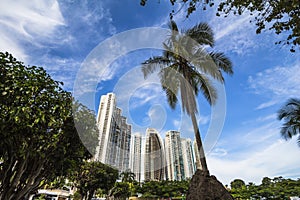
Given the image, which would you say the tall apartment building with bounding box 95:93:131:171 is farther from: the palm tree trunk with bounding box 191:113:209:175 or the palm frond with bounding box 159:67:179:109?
the palm tree trunk with bounding box 191:113:209:175

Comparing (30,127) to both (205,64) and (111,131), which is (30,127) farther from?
(205,64)

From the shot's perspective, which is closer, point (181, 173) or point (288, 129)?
point (288, 129)

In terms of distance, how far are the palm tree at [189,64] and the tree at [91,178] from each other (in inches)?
433

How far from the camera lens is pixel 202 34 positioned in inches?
399

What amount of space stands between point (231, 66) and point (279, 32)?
5272 mm

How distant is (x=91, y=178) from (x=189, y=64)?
13.2 metres

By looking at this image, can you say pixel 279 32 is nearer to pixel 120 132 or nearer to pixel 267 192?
pixel 120 132

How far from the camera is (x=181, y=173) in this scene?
108ft

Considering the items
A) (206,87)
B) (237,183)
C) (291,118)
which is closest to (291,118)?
(291,118)

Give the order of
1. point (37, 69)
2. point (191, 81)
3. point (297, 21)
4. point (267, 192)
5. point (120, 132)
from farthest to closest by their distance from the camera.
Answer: point (267, 192), point (120, 132), point (191, 81), point (37, 69), point (297, 21)

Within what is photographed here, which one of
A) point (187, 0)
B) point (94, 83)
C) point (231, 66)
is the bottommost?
point (94, 83)

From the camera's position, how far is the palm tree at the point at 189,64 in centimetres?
957

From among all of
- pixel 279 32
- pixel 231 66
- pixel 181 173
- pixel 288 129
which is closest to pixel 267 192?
pixel 181 173

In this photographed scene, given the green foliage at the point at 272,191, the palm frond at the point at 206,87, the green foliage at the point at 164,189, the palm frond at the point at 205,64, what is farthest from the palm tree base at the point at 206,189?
the green foliage at the point at 272,191
